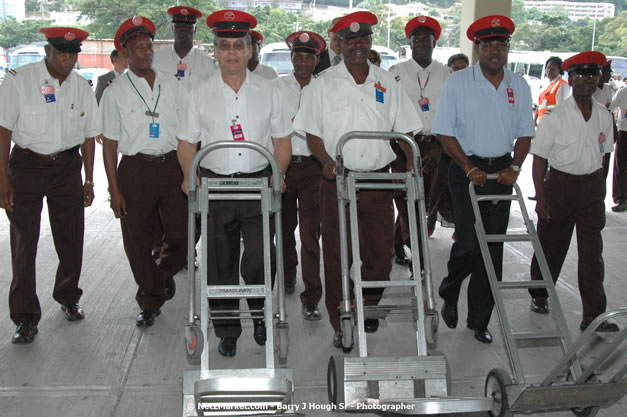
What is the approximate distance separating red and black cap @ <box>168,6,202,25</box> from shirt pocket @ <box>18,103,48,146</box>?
2269 millimetres

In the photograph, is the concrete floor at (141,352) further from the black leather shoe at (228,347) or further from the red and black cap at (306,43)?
the red and black cap at (306,43)

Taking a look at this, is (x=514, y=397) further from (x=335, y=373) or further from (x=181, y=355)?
(x=181, y=355)

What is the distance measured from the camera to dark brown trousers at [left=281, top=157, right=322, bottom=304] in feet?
16.9

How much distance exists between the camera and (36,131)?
15.0 ft

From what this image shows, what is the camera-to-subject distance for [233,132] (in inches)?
161

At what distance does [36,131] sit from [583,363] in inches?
160

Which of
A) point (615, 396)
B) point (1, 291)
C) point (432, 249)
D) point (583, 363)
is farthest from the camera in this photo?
point (432, 249)

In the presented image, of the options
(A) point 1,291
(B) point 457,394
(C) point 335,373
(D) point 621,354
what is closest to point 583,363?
(D) point 621,354

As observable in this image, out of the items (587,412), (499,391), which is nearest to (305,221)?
(499,391)

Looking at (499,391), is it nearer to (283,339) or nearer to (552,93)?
(283,339)

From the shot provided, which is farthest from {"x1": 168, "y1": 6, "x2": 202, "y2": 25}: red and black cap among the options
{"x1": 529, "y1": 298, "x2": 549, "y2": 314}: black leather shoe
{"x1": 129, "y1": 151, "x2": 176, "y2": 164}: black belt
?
{"x1": 529, "y1": 298, "x2": 549, "y2": 314}: black leather shoe

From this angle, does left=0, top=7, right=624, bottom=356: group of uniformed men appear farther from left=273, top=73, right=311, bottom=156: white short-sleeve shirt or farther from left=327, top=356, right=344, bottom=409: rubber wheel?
left=327, top=356, right=344, bottom=409: rubber wheel

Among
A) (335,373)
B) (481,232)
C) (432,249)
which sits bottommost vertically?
(432,249)

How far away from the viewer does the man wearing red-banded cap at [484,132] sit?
4.56m
